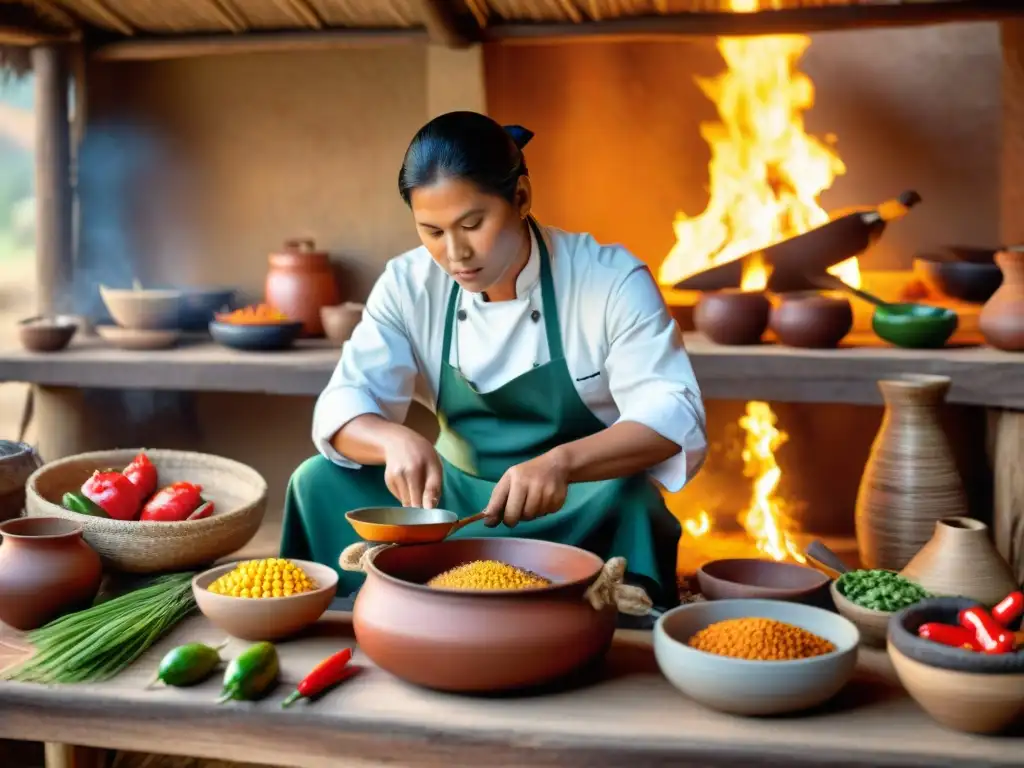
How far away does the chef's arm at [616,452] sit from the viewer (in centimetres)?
244

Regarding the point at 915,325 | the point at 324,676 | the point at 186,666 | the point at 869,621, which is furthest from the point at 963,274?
the point at 186,666

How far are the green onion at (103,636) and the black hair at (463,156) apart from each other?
0.96m

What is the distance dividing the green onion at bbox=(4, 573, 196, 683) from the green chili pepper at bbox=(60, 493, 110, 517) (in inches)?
18.5

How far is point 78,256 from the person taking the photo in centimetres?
507

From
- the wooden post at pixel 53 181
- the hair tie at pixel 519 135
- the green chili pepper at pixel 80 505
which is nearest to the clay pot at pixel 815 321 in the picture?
the hair tie at pixel 519 135

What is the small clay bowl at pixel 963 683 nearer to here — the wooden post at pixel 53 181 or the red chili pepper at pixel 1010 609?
the red chili pepper at pixel 1010 609

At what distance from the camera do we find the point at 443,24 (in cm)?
431

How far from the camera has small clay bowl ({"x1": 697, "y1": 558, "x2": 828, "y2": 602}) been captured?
7.79 ft

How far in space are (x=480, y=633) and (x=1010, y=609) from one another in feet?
2.95

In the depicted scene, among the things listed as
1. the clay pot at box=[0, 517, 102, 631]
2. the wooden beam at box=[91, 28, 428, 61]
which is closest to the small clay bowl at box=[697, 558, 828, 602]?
the clay pot at box=[0, 517, 102, 631]

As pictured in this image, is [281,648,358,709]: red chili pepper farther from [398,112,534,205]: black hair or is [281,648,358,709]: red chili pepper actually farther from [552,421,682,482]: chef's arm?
[398,112,534,205]: black hair

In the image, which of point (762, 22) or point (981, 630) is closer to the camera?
point (981, 630)

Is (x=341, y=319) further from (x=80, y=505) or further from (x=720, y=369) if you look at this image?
(x=80, y=505)

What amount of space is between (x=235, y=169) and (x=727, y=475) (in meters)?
2.42
